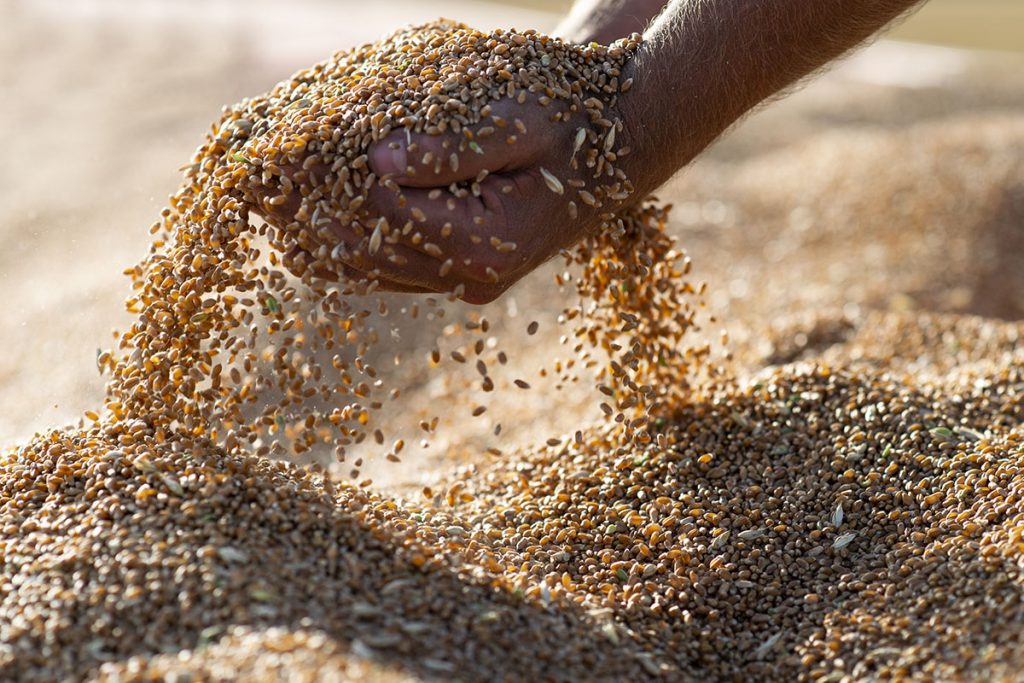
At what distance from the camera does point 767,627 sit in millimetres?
1716

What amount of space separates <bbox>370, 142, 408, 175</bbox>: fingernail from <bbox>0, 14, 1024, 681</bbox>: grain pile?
0.03 meters

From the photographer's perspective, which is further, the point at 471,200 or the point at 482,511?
the point at 482,511

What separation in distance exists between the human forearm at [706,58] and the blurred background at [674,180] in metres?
0.32

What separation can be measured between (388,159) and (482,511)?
30.0 inches

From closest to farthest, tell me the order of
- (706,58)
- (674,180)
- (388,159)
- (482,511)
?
(388,159), (706,58), (482,511), (674,180)

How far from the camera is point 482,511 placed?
211 cm

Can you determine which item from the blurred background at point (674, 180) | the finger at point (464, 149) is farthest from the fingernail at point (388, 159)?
the blurred background at point (674, 180)

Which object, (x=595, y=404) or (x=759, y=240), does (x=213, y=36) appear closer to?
(x=759, y=240)

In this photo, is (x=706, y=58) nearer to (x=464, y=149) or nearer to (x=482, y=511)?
(x=464, y=149)

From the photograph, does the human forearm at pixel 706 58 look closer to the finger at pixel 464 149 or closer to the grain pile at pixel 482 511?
the grain pile at pixel 482 511

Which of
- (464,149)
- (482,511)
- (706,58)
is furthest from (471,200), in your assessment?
(482,511)

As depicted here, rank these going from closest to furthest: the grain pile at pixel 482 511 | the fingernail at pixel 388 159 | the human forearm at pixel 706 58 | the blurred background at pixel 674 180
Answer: the grain pile at pixel 482 511, the fingernail at pixel 388 159, the human forearm at pixel 706 58, the blurred background at pixel 674 180

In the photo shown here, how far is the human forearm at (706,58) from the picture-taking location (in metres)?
1.97

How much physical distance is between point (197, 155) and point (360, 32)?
12.7ft
